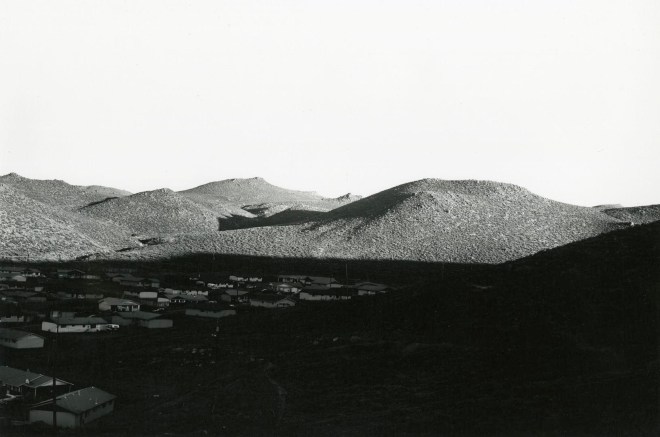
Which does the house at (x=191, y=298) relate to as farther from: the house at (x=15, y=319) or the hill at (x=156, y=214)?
the hill at (x=156, y=214)

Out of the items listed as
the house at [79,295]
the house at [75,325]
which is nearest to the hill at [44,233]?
the house at [79,295]

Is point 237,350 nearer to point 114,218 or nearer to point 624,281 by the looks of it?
point 624,281

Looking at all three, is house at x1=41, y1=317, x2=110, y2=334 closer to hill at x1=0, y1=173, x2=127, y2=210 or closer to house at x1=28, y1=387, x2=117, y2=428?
house at x1=28, y1=387, x2=117, y2=428

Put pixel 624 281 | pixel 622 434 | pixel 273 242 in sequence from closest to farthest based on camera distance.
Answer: pixel 622 434
pixel 624 281
pixel 273 242

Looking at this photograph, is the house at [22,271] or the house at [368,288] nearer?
the house at [368,288]

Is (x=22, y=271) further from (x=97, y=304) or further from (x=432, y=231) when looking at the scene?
(x=432, y=231)

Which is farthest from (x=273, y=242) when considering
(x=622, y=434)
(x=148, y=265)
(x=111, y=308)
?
(x=622, y=434)

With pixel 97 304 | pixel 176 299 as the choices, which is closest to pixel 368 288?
pixel 176 299
